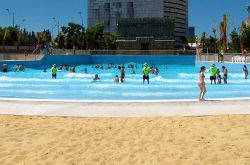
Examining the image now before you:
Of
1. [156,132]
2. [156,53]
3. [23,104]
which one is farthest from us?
[156,53]

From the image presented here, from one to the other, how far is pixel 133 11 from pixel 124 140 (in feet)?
512

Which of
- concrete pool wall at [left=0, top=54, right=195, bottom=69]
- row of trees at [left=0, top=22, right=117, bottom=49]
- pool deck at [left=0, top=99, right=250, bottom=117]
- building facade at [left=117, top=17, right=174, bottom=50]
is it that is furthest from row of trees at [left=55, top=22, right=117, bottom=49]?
pool deck at [left=0, top=99, right=250, bottom=117]

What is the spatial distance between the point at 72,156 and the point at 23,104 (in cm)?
606

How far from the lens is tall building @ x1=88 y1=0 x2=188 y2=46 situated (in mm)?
156750

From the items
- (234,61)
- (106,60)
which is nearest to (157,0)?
(106,60)

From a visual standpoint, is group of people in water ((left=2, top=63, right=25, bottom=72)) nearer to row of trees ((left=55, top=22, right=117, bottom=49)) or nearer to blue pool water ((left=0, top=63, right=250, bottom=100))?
blue pool water ((left=0, top=63, right=250, bottom=100))

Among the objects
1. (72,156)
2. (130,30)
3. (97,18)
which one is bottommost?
(72,156)

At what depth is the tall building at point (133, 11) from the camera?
156750 millimetres

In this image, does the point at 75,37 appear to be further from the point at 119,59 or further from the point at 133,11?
the point at 133,11

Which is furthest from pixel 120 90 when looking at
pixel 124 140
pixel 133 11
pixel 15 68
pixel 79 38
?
pixel 133 11

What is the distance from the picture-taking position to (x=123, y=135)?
8742mm

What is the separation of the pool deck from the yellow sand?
639 millimetres

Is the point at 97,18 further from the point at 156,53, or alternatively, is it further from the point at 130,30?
the point at 156,53

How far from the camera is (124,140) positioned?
8.30 m
